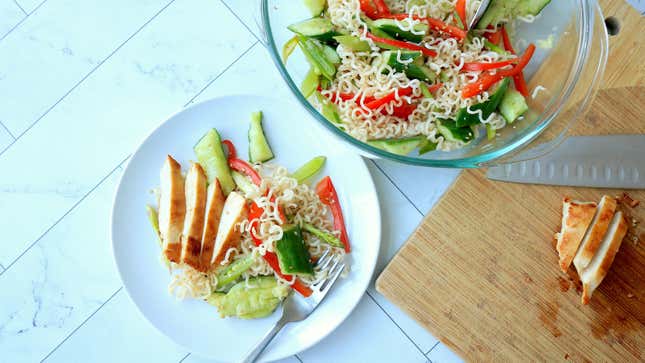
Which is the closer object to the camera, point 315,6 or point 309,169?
point 315,6

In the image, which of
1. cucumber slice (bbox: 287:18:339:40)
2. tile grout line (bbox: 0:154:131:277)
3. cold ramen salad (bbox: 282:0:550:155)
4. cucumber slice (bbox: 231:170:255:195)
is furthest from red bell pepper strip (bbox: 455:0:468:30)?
tile grout line (bbox: 0:154:131:277)

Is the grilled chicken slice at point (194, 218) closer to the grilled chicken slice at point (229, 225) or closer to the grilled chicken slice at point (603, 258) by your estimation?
the grilled chicken slice at point (229, 225)

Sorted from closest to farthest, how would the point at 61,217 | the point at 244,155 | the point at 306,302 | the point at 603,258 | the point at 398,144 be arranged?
the point at 398,144
the point at 603,258
the point at 306,302
the point at 244,155
the point at 61,217

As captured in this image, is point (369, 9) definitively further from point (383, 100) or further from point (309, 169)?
point (309, 169)

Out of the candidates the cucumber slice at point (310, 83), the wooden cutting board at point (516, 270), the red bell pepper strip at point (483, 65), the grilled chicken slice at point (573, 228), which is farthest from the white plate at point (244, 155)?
the grilled chicken slice at point (573, 228)

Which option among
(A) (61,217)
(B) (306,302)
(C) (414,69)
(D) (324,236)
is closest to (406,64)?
(C) (414,69)
